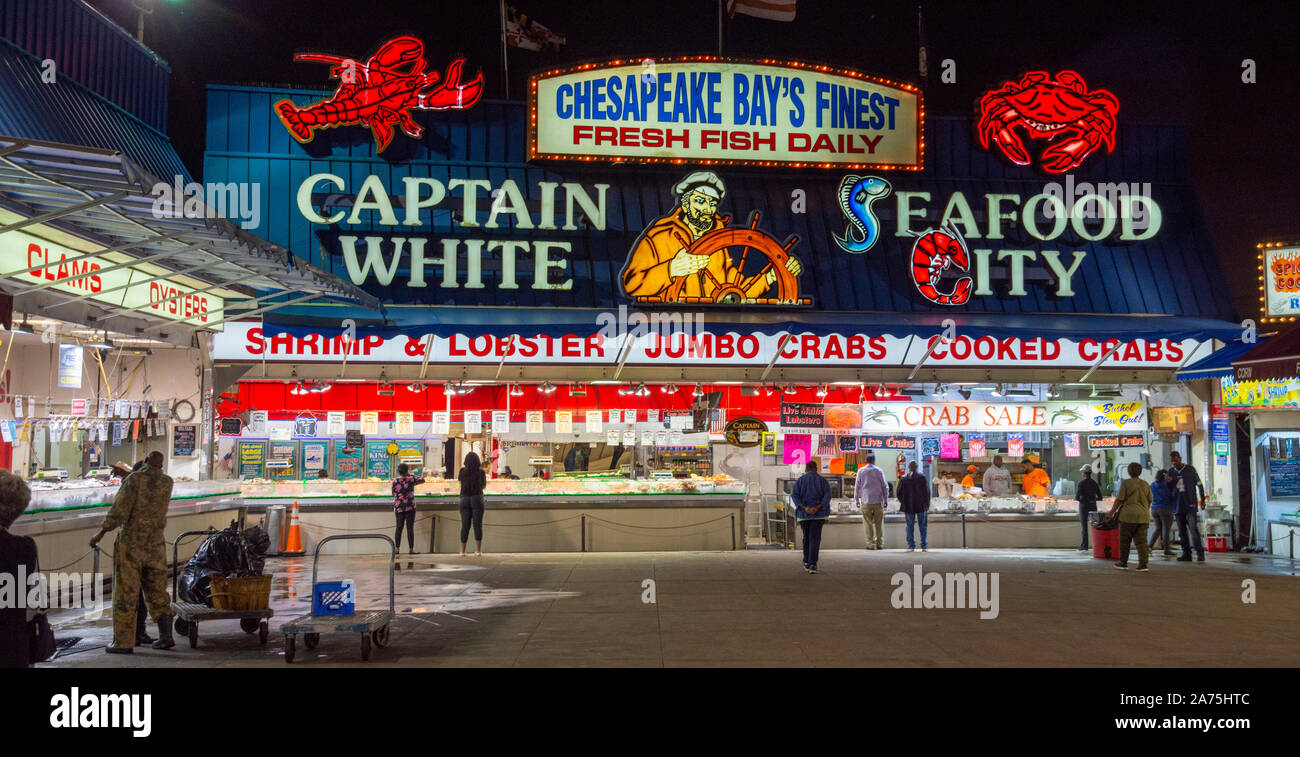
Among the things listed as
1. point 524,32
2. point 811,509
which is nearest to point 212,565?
point 811,509

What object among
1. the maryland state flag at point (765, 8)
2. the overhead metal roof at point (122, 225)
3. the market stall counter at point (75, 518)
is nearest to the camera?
the overhead metal roof at point (122, 225)

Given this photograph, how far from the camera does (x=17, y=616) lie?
17.4 feet

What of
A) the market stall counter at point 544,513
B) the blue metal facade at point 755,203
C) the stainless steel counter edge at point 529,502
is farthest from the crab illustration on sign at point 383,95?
the stainless steel counter edge at point 529,502

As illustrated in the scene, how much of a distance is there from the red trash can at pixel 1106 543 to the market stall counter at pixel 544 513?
21.2 ft

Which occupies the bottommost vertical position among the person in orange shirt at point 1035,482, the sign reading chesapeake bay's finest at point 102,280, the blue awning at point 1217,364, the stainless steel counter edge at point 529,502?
the stainless steel counter edge at point 529,502

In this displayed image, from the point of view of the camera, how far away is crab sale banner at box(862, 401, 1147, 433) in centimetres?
2028

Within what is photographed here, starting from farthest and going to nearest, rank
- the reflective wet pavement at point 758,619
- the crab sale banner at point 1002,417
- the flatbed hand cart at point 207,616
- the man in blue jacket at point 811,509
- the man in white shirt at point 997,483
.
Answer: the man in white shirt at point 997,483 < the crab sale banner at point 1002,417 < the man in blue jacket at point 811,509 < the flatbed hand cart at point 207,616 < the reflective wet pavement at point 758,619

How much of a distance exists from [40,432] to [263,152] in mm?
7778

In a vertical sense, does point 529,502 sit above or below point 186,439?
below

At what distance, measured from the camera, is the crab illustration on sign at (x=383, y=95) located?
21.7 metres

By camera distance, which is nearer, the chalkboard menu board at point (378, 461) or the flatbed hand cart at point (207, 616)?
the flatbed hand cart at point (207, 616)

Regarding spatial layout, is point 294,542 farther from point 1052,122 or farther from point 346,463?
point 1052,122

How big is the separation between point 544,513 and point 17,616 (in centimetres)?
1390

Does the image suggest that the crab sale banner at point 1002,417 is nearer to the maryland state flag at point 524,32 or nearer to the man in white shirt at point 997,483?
the man in white shirt at point 997,483
